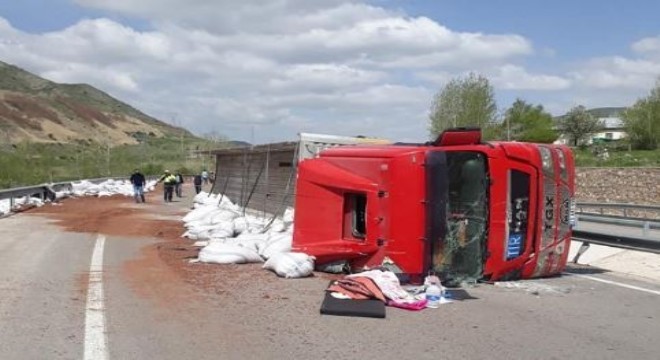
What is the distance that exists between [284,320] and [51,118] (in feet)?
333

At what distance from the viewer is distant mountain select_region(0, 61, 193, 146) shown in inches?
3548

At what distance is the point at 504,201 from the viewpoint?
9.80m

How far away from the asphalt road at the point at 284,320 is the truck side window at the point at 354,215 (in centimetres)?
91

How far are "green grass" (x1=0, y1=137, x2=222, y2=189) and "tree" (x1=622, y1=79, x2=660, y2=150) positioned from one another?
4553 centimetres

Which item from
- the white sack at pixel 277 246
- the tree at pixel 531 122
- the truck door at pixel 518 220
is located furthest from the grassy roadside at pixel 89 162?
the truck door at pixel 518 220

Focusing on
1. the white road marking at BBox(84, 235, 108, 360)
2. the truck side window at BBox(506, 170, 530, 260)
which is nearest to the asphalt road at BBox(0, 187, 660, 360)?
the white road marking at BBox(84, 235, 108, 360)

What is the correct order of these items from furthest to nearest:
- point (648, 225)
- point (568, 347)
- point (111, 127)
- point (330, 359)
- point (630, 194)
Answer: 1. point (111, 127)
2. point (630, 194)
3. point (648, 225)
4. point (568, 347)
5. point (330, 359)

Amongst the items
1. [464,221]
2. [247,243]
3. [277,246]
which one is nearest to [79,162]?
[247,243]

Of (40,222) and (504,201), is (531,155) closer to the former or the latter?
(504,201)

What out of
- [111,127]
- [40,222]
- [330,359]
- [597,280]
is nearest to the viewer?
[330,359]

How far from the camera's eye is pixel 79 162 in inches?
2477

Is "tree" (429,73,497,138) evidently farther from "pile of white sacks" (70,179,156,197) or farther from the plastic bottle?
the plastic bottle

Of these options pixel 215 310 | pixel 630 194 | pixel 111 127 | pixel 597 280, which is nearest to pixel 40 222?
pixel 215 310

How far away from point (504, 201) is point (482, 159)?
25.3 inches
